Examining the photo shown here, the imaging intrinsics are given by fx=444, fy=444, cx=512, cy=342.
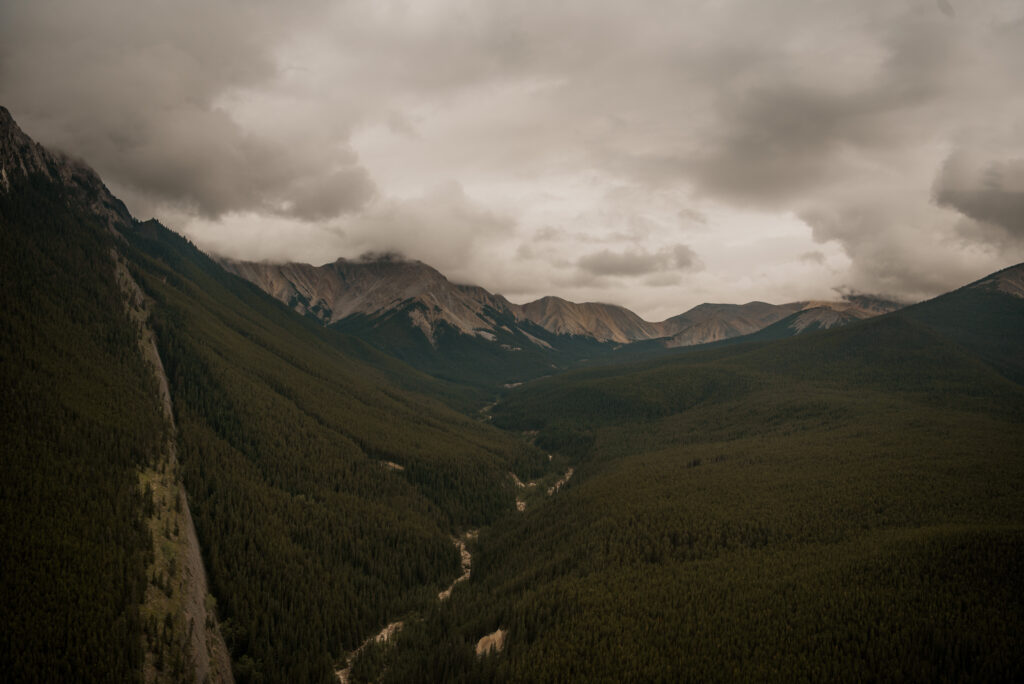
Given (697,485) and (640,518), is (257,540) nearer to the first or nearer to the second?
(640,518)

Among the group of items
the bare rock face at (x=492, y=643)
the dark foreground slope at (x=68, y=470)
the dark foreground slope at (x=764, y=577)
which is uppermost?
the dark foreground slope at (x=68, y=470)

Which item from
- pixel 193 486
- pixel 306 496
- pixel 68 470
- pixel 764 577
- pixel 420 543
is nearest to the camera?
pixel 764 577

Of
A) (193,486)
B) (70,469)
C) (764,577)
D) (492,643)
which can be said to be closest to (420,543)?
(492,643)

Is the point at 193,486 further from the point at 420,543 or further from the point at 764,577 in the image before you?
the point at 764,577

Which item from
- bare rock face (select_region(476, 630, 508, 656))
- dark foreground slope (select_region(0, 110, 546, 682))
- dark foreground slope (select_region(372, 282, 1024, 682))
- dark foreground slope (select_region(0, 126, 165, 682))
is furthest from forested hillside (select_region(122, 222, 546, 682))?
bare rock face (select_region(476, 630, 508, 656))

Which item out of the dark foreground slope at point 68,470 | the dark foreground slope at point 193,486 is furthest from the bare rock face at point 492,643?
the dark foreground slope at point 68,470

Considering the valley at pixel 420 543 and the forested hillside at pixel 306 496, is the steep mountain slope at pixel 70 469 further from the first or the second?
the forested hillside at pixel 306 496

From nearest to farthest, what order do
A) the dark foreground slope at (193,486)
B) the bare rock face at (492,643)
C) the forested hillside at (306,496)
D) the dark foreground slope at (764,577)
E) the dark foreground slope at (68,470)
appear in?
the dark foreground slope at (68,470) < the dark foreground slope at (764,577) < the dark foreground slope at (193,486) < the bare rock face at (492,643) < the forested hillside at (306,496)

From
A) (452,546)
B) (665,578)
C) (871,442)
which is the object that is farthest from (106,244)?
(871,442)

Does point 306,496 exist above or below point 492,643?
above
